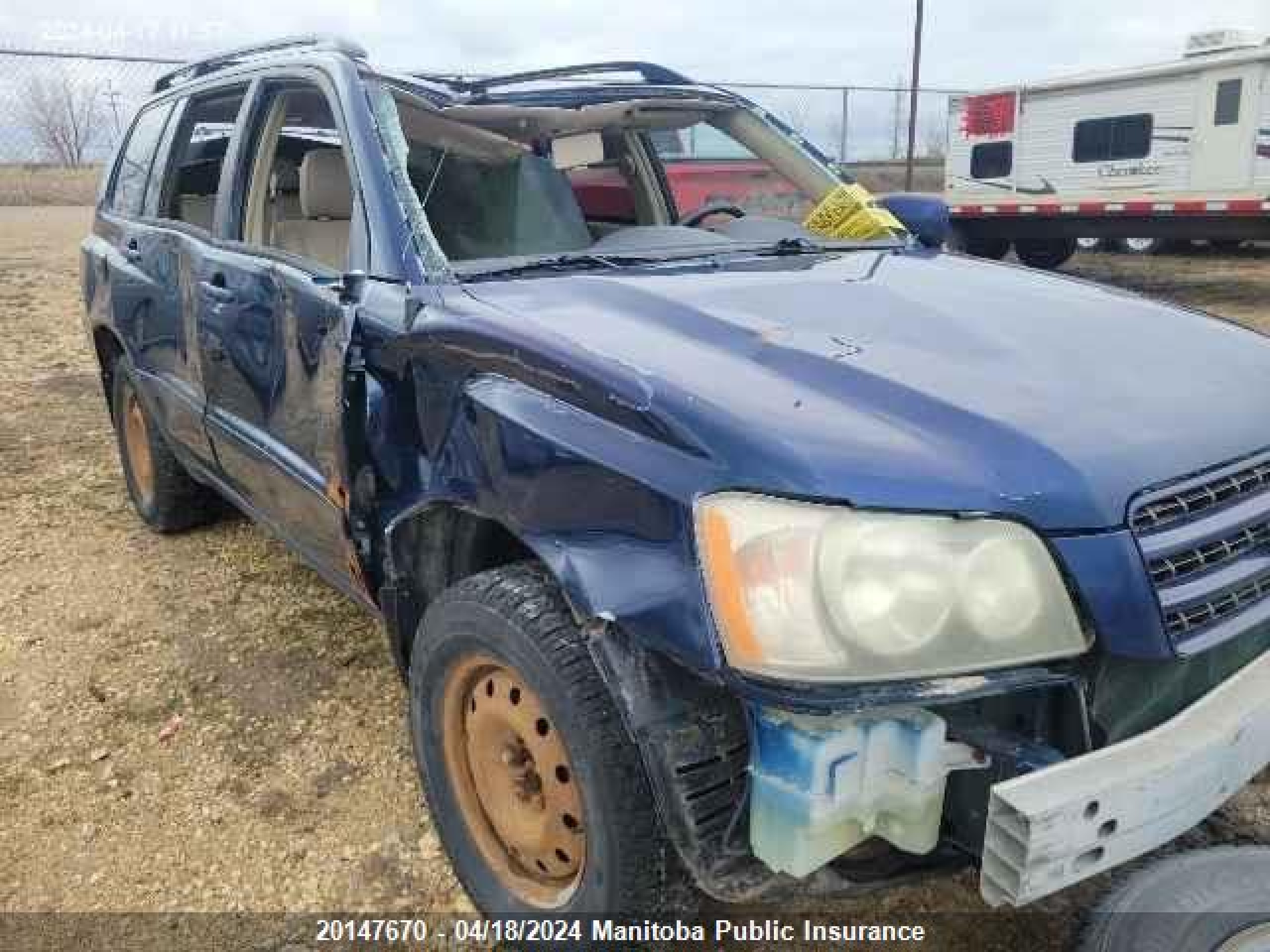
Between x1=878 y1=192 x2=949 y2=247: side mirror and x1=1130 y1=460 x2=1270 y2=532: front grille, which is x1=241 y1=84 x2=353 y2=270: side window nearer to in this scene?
x1=878 y1=192 x2=949 y2=247: side mirror

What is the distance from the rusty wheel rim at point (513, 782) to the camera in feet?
6.20

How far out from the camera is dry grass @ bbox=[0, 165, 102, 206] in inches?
682

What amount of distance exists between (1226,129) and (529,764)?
485 inches

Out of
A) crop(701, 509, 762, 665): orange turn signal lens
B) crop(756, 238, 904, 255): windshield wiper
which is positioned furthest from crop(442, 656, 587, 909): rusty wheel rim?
crop(756, 238, 904, 255): windshield wiper

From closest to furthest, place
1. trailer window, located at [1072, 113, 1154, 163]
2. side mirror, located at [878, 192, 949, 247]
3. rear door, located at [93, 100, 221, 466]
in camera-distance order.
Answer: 1. side mirror, located at [878, 192, 949, 247]
2. rear door, located at [93, 100, 221, 466]
3. trailer window, located at [1072, 113, 1154, 163]

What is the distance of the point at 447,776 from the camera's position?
217cm

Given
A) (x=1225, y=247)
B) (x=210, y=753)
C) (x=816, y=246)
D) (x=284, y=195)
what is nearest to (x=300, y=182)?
(x=284, y=195)

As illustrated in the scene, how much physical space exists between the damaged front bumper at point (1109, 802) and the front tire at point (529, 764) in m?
0.54

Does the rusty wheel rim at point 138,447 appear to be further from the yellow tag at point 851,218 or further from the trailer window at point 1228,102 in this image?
the trailer window at point 1228,102

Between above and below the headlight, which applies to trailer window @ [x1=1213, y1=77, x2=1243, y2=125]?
above

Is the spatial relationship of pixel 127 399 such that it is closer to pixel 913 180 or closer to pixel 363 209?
pixel 363 209

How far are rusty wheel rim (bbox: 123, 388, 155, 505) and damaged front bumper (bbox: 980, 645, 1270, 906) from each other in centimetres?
362

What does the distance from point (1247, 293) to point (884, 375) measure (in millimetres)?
11808

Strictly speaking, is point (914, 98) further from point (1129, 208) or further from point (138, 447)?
point (138, 447)
